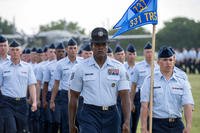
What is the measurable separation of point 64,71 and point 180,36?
83.4 m

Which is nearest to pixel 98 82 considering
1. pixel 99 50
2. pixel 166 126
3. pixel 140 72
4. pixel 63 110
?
pixel 99 50

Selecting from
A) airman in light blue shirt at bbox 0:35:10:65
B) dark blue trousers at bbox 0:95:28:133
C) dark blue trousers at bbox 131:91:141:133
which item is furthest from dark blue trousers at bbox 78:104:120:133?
dark blue trousers at bbox 131:91:141:133

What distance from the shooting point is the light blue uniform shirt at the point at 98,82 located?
9.55m

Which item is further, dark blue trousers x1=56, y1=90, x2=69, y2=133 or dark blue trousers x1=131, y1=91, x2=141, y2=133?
dark blue trousers x1=131, y1=91, x2=141, y2=133

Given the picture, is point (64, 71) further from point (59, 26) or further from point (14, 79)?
point (59, 26)

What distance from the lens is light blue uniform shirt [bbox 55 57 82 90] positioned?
14.5m

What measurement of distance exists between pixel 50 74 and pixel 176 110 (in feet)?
20.8

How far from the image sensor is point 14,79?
13250 mm

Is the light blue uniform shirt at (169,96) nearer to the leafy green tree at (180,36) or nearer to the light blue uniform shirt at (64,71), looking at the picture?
the light blue uniform shirt at (64,71)

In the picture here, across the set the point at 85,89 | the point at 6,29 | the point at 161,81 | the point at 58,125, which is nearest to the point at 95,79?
the point at 85,89

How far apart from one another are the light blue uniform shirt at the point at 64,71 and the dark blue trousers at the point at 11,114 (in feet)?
4.61

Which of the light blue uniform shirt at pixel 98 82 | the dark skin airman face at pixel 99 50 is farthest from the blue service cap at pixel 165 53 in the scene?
the dark skin airman face at pixel 99 50

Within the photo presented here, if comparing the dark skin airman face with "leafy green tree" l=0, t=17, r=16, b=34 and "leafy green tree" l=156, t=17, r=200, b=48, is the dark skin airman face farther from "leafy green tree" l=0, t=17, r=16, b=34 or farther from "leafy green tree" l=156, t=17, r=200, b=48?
"leafy green tree" l=0, t=17, r=16, b=34

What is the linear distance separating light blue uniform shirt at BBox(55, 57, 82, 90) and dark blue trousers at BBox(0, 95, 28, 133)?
1.41 m
